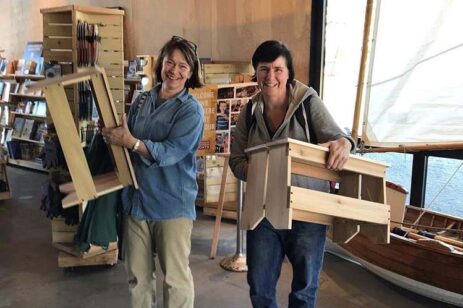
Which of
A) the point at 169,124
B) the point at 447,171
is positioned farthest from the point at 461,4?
the point at 169,124

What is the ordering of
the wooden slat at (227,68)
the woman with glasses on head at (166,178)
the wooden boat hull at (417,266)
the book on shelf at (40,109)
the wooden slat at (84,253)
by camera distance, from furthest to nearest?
the book on shelf at (40,109), the wooden slat at (227,68), the wooden slat at (84,253), the wooden boat hull at (417,266), the woman with glasses on head at (166,178)

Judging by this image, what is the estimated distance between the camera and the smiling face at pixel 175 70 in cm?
186

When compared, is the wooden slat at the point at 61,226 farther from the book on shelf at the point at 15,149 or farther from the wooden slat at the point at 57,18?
the book on shelf at the point at 15,149

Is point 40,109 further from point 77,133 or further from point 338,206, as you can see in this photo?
point 338,206

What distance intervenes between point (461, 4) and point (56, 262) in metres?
3.10

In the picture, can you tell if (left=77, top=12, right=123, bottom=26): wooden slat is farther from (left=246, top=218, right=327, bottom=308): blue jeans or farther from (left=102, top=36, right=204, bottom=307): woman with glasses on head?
(left=246, top=218, right=327, bottom=308): blue jeans

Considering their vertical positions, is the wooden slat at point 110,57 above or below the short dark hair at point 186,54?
above

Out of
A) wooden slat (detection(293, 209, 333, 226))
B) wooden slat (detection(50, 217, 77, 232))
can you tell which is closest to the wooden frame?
wooden slat (detection(293, 209, 333, 226))

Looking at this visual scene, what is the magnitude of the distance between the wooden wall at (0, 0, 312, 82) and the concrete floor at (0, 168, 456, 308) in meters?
1.83

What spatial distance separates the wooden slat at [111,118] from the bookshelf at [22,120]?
5.04m

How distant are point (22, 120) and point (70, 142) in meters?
5.75

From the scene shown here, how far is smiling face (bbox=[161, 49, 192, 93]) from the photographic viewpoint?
1856 mm

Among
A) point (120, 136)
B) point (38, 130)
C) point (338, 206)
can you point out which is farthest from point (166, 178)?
point (38, 130)

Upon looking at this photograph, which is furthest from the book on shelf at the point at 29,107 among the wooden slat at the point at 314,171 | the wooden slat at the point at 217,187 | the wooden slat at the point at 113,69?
the wooden slat at the point at 314,171
